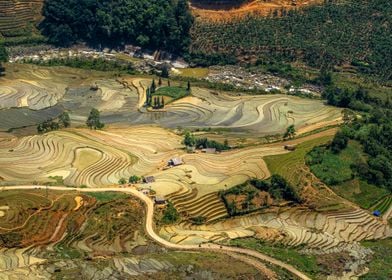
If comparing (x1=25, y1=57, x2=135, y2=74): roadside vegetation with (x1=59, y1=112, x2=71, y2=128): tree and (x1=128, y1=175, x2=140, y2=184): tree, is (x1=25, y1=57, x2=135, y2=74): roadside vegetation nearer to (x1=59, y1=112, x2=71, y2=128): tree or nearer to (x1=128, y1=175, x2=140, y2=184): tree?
(x1=59, y1=112, x2=71, y2=128): tree

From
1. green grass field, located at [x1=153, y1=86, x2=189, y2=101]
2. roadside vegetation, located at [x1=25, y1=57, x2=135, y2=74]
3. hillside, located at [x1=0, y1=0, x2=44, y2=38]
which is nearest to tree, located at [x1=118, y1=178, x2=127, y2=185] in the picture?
green grass field, located at [x1=153, y1=86, x2=189, y2=101]

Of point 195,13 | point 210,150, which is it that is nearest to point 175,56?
point 195,13

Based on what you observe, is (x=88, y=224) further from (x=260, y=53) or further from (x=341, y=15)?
(x=341, y=15)

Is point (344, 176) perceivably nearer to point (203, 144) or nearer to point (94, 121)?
point (203, 144)

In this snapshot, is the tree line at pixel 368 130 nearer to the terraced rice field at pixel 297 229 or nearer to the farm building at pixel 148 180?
the terraced rice field at pixel 297 229

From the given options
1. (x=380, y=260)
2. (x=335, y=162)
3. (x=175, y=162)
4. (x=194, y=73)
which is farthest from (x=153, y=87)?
(x=380, y=260)

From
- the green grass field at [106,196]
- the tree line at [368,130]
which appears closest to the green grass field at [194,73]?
the tree line at [368,130]
